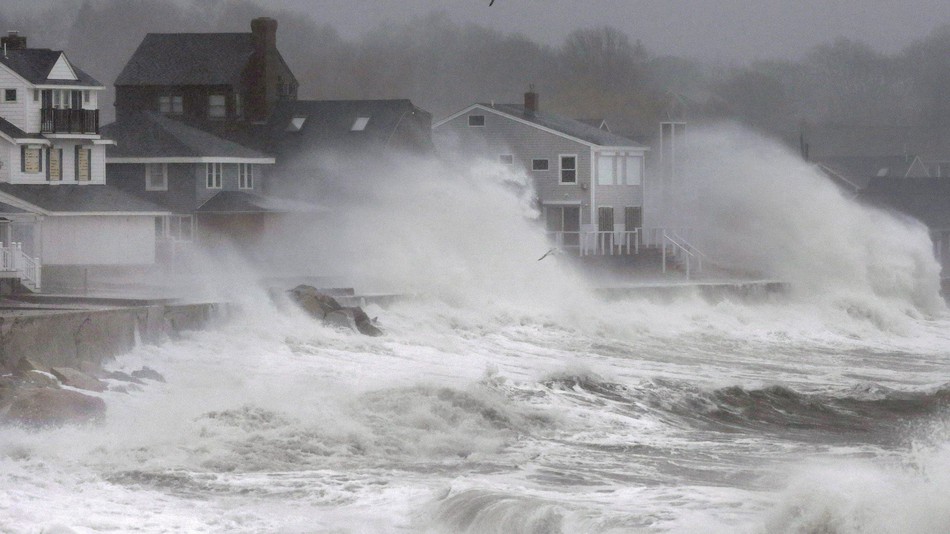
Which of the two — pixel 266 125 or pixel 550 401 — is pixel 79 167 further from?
pixel 550 401

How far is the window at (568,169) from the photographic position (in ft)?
185

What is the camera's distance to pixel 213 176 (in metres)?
49.6

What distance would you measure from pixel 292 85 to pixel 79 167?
1814 centimetres

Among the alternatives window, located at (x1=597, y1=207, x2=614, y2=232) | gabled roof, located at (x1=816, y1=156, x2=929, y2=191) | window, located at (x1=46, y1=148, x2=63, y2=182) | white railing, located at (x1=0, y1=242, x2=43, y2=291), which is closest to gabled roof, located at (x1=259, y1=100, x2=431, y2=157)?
window, located at (x1=597, y1=207, x2=614, y2=232)

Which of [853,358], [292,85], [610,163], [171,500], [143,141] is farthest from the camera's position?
[292,85]

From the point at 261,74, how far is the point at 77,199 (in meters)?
17.9

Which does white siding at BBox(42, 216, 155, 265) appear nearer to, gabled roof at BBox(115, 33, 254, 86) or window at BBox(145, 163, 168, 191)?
window at BBox(145, 163, 168, 191)

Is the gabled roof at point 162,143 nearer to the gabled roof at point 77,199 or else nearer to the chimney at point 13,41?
the chimney at point 13,41

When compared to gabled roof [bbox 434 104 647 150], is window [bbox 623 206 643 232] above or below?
below

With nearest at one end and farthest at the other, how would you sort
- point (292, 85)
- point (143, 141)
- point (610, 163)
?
1. point (143, 141)
2. point (610, 163)
3. point (292, 85)

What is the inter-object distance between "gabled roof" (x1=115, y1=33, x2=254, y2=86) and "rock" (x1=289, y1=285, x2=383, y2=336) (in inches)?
1158

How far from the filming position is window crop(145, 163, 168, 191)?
49.0m

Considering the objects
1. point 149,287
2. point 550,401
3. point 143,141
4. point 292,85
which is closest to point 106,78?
point 292,85

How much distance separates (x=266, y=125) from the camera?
191 ft
